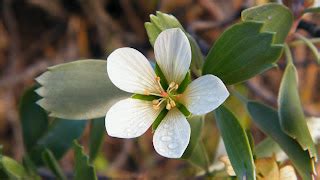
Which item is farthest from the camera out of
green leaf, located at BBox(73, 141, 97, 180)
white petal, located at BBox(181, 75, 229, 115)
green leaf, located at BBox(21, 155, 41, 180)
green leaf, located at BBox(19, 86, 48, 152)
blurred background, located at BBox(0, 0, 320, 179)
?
blurred background, located at BBox(0, 0, 320, 179)

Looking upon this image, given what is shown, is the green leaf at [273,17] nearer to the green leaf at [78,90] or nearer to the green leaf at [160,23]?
the green leaf at [160,23]

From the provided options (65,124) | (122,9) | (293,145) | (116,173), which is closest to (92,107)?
(65,124)

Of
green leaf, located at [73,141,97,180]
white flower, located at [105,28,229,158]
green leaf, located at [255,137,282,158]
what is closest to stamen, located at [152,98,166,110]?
white flower, located at [105,28,229,158]

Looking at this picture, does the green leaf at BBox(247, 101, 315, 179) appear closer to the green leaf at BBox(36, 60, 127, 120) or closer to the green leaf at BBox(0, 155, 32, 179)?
the green leaf at BBox(36, 60, 127, 120)

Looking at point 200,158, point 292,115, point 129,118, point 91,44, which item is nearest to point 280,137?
point 292,115

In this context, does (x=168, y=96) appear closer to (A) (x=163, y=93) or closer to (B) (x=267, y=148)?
(A) (x=163, y=93)

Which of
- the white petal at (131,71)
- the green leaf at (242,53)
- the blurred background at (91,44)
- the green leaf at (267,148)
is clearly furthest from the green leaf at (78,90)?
the blurred background at (91,44)
